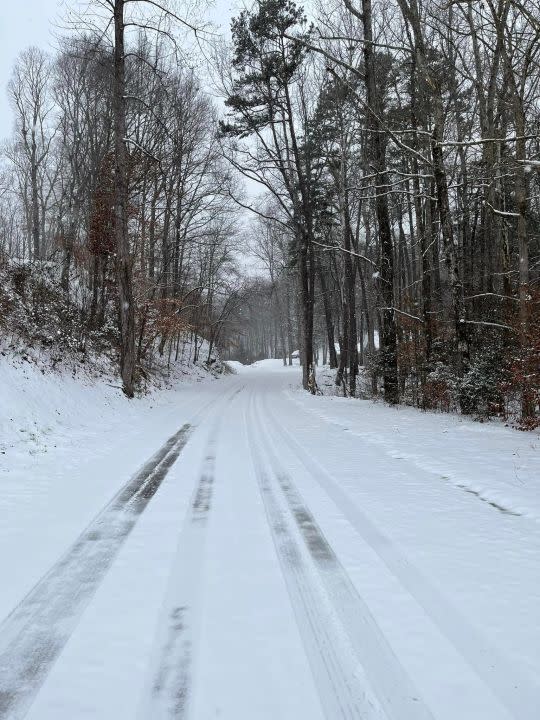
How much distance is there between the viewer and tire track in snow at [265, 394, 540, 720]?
211 cm

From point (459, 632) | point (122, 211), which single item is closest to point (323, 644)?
point (459, 632)

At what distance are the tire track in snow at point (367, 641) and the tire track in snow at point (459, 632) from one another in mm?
372

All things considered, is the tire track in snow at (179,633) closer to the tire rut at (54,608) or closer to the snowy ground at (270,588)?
the snowy ground at (270,588)

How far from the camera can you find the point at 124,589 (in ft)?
10.2

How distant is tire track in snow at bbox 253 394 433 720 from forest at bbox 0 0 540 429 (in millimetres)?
6333

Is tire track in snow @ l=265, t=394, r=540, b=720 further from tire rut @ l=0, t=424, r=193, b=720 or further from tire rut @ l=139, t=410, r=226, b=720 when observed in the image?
tire rut @ l=0, t=424, r=193, b=720

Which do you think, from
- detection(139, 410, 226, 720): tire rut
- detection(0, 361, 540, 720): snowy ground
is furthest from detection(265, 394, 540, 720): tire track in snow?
detection(139, 410, 226, 720): tire rut

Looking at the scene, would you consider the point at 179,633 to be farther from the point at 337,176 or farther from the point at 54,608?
the point at 337,176

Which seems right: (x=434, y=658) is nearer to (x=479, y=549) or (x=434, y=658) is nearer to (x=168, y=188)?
(x=479, y=549)

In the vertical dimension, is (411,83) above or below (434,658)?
above

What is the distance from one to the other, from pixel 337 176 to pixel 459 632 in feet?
69.6

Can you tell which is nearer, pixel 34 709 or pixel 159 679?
pixel 34 709

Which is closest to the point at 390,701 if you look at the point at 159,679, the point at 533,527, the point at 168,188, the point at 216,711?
the point at 216,711

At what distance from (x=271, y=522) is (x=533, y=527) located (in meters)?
2.47
